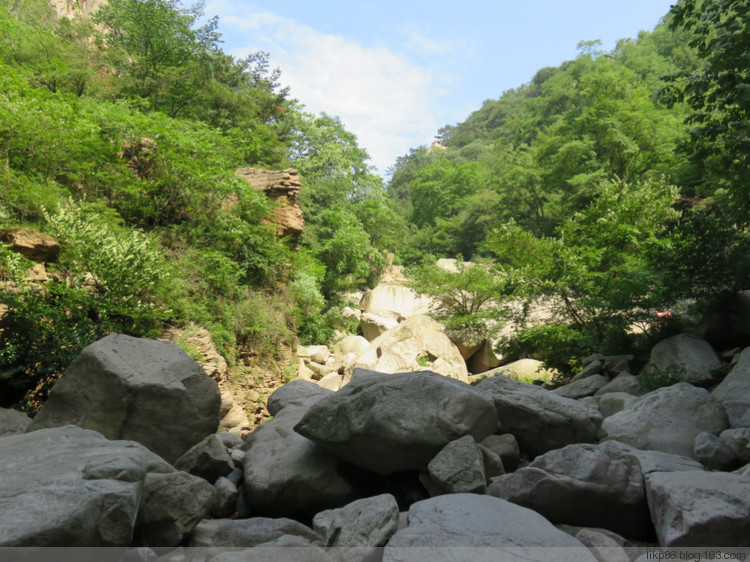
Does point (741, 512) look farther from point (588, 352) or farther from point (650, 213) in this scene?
point (650, 213)

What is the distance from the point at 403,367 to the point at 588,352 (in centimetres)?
749

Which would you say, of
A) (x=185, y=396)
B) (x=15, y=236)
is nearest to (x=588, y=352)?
(x=185, y=396)

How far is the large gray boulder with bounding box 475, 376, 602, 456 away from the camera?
177 inches

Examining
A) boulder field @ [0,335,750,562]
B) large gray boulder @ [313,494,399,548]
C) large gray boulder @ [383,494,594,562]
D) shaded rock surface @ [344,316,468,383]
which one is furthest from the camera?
shaded rock surface @ [344,316,468,383]

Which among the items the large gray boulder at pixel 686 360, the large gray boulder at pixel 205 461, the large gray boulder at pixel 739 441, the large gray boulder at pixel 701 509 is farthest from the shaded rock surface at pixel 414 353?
the large gray boulder at pixel 701 509

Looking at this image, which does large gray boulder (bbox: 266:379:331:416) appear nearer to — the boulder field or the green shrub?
the boulder field

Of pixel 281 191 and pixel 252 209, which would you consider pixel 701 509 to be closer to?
pixel 252 209

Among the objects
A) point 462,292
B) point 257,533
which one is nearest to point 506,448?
point 257,533

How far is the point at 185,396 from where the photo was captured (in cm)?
453

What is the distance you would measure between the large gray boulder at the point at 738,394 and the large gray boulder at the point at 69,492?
5.05 meters

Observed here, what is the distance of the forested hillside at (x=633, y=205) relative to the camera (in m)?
6.55

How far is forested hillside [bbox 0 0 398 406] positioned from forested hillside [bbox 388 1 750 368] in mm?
6988

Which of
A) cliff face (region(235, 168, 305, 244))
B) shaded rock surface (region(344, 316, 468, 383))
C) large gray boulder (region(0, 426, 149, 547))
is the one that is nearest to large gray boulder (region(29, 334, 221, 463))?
large gray boulder (region(0, 426, 149, 547))

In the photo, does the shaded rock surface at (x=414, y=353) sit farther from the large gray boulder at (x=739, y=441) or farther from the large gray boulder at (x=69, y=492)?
the large gray boulder at (x=69, y=492)
